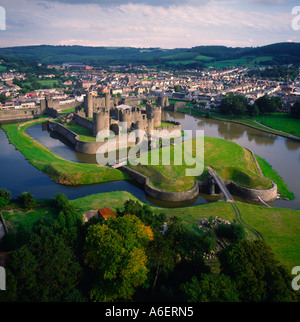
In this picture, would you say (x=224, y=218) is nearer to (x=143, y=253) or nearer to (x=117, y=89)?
(x=143, y=253)

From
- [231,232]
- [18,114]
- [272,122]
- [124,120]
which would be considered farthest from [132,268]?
[18,114]

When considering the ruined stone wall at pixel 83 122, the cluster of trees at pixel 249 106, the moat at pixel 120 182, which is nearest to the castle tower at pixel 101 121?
the ruined stone wall at pixel 83 122

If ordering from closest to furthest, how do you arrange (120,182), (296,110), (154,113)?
(120,182)
(154,113)
(296,110)

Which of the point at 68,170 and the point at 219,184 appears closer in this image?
the point at 219,184

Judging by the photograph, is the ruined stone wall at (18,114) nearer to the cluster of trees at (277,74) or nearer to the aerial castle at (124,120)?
the aerial castle at (124,120)

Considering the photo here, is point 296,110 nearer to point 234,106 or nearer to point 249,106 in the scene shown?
point 249,106

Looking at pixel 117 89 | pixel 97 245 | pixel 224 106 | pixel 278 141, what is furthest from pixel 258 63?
pixel 97 245
